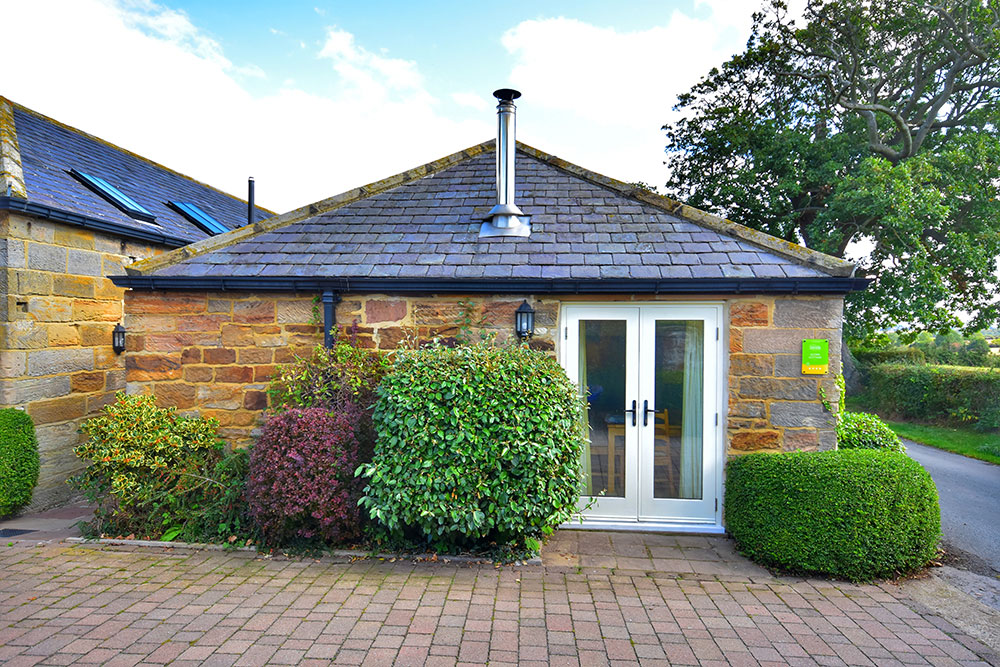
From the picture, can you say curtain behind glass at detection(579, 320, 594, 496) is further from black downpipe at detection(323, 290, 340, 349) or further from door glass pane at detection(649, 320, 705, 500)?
black downpipe at detection(323, 290, 340, 349)

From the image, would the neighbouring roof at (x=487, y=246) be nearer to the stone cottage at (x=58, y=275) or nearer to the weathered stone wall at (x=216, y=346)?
the weathered stone wall at (x=216, y=346)

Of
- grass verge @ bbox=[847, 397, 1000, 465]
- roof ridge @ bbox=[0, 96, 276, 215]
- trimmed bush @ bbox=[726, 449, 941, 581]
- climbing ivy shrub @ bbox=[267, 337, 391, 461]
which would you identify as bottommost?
grass verge @ bbox=[847, 397, 1000, 465]

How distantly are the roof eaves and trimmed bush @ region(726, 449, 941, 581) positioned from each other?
857cm

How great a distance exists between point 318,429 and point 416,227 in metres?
2.77

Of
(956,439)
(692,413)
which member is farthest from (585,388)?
(956,439)

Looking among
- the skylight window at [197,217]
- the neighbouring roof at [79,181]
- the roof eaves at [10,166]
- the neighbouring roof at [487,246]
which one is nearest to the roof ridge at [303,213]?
the neighbouring roof at [487,246]

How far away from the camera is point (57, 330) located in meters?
6.63

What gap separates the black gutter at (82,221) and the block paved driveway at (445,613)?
3.72m

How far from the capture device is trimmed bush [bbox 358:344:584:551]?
441 cm

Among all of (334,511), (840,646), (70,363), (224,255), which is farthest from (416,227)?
(840,646)

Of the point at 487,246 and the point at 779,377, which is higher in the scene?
the point at 487,246

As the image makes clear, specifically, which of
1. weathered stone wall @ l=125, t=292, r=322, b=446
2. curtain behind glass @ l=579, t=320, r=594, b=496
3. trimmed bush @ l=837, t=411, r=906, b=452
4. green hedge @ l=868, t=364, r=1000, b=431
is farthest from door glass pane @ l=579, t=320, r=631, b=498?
green hedge @ l=868, t=364, r=1000, b=431

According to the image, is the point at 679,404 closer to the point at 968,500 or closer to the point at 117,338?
the point at 968,500

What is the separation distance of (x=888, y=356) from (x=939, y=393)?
16.2 feet
